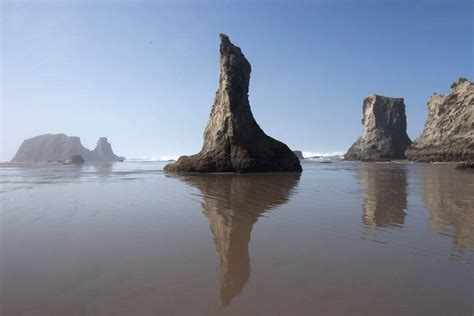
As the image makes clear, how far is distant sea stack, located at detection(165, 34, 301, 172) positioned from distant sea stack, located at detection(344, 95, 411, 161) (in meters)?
71.4

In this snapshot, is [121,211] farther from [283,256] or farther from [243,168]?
[243,168]

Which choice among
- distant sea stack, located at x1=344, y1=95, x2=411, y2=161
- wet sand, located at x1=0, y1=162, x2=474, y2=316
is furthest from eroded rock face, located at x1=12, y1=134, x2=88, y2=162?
wet sand, located at x1=0, y1=162, x2=474, y2=316

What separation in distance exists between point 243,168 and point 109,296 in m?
26.1

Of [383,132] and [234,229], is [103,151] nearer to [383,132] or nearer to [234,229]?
[383,132]

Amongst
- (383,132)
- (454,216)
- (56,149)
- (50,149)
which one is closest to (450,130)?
(383,132)

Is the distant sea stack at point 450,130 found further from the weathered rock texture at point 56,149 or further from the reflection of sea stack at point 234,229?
the weathered rock texture at point 56,149

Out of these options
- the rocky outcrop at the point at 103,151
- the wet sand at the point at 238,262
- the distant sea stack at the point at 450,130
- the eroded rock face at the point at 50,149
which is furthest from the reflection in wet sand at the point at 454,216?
the rocky outcrop at the point at 103,151

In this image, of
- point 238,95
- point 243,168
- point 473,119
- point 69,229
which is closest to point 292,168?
point 243,168

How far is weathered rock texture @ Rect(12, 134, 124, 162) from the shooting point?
576 ft

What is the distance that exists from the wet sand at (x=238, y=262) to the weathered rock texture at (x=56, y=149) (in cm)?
18382

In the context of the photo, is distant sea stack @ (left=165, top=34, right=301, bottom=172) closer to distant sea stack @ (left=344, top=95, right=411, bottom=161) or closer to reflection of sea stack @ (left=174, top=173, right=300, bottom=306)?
reflection of sea stack @ (left=174, top=173, right=300, bottom=306)

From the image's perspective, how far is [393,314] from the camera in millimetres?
3363

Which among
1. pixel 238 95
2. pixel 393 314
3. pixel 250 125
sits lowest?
pixel 393 314

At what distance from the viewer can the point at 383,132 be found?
103938mm
